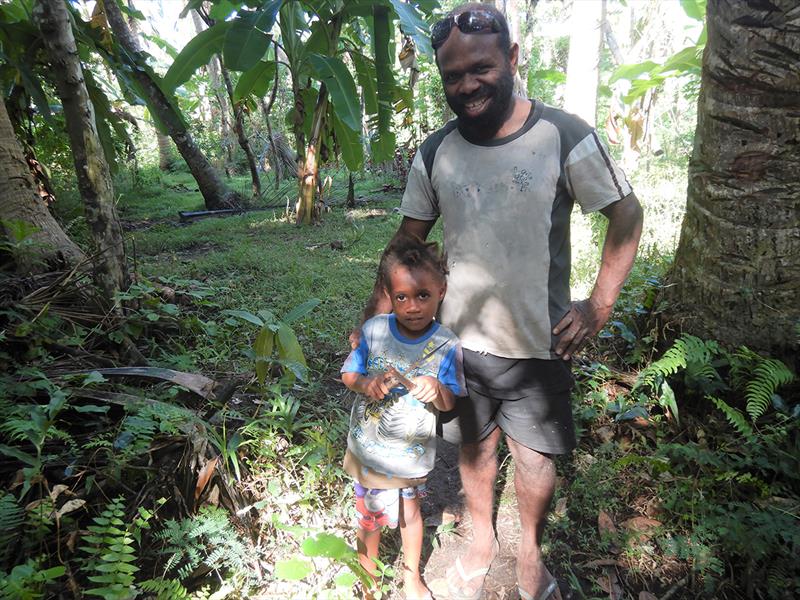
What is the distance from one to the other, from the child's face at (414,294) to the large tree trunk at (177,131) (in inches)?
189

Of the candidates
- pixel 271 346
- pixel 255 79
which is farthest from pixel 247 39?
pixel 271 346

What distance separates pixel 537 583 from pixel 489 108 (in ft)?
6.08

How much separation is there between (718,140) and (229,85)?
26.7ft

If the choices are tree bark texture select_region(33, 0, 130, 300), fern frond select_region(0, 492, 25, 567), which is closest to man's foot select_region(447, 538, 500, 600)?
fern frond select_region(0, 492, 25, 567)

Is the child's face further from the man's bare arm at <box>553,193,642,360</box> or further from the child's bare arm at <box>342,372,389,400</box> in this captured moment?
the man's bare arm at <box>553,193,642,360</box>

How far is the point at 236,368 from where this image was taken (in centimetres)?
313

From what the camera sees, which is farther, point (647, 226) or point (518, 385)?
point (647, 226)

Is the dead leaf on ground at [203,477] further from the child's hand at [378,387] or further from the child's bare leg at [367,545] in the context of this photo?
the child's hand at [378,387]

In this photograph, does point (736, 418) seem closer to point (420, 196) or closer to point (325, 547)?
point (420, 196)

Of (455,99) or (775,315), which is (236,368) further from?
(775,315)

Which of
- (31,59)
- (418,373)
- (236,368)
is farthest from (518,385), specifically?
(31,59)

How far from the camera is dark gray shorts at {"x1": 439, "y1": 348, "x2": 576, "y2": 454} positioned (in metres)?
1.81

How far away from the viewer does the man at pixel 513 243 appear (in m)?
1.61

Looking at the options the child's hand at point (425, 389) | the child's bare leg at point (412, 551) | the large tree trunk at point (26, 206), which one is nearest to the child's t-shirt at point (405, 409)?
the child's hand at point (425, 389)
